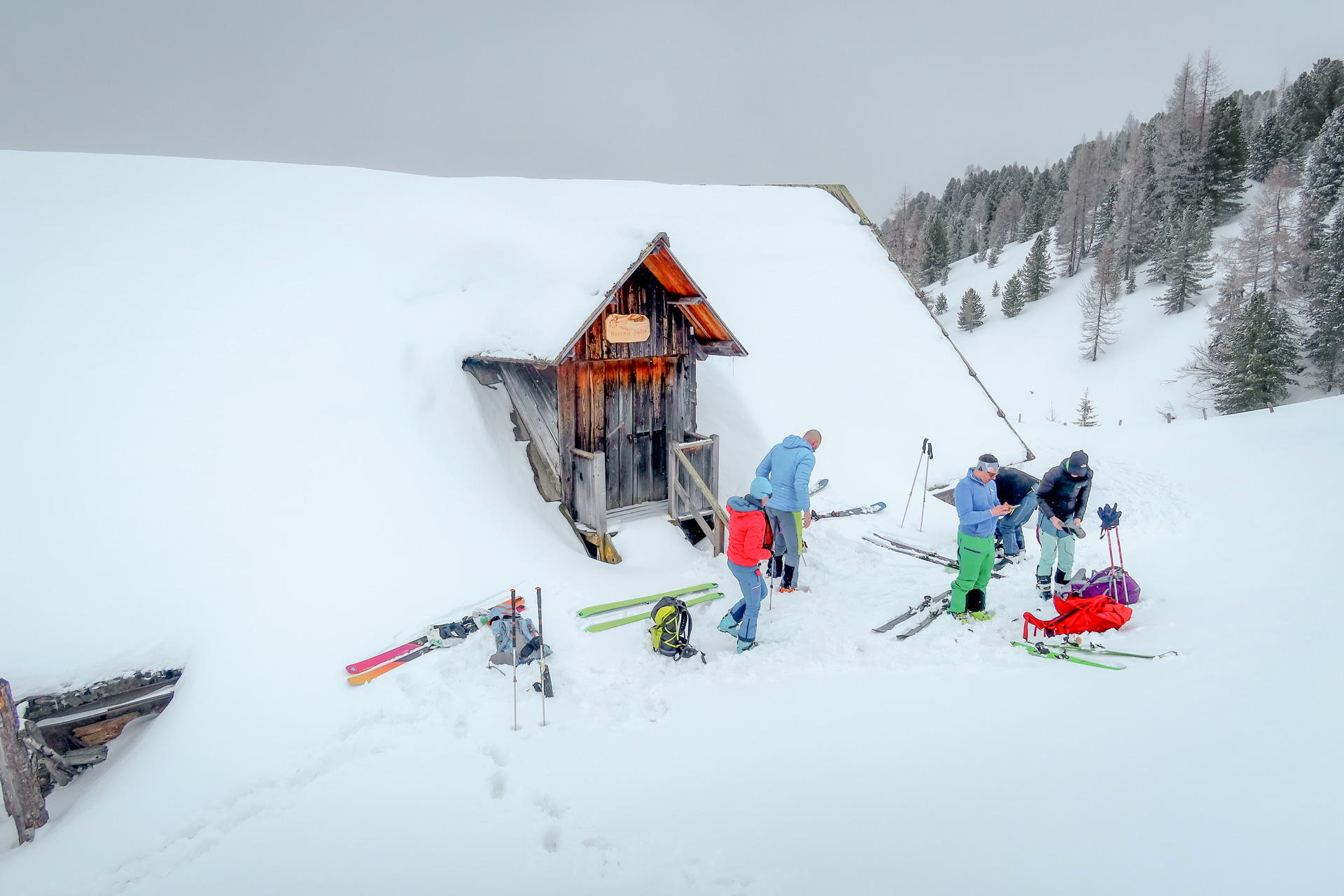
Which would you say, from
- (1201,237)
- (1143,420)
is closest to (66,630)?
(1143,420)

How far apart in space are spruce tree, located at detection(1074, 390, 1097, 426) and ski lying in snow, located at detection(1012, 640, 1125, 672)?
23.6 meters

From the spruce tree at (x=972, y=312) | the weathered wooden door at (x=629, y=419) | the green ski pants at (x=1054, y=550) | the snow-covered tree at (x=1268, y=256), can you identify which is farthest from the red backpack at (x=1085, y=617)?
the spruce tree at (x=972, y=312)

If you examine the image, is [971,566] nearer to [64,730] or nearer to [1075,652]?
[1075,652]

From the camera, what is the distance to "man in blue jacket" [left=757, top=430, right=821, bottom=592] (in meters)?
7.44

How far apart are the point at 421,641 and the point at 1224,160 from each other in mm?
52110

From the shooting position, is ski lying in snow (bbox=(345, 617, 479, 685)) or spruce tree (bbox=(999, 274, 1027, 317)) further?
spruce tree (bbox=(999, 274, 1027, 317))

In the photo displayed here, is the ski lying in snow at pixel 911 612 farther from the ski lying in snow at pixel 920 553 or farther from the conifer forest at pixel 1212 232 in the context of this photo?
the conifer forest at pixel 1212 232

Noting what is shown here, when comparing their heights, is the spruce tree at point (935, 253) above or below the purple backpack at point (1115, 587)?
above

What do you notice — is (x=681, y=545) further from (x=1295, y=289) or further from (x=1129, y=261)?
(x=1129, y=261)

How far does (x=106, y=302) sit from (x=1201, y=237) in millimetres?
43895

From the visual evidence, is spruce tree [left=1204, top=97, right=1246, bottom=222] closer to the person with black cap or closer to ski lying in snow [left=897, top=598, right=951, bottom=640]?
the person with black cap

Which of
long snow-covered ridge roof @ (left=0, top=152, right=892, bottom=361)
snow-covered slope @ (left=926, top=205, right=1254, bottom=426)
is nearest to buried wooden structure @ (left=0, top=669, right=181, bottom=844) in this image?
long snow-covered ridge roof @ (left=0, top=152, right=892, bottom=361)

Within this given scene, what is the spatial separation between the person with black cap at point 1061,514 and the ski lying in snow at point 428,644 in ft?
20.6

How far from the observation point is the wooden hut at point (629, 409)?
330 inches
